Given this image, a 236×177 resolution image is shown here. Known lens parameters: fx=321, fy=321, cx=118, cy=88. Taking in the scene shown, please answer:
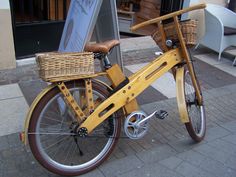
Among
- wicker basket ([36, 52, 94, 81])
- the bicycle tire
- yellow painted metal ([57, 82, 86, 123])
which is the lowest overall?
the bicycle tire

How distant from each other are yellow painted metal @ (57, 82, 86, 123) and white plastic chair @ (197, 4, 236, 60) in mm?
3864

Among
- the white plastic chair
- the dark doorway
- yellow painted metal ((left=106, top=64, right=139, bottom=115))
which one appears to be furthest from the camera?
the white plastic chair

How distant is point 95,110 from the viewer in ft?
8.92

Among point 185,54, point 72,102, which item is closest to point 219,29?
point 185,54

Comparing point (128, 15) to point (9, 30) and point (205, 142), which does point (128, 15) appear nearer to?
point (9, 30)

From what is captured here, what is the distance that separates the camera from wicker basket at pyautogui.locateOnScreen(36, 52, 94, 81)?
95.0 inches

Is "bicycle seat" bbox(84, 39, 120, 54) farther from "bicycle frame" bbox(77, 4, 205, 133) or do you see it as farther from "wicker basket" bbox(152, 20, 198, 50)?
"wicker basket" bbox(152, 20, 198, 50)

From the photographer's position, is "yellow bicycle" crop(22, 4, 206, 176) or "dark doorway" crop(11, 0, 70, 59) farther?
"dark doorway" crop(11, 0, 70, 59)

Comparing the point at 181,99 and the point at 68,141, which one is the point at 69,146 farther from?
the point at 181,99

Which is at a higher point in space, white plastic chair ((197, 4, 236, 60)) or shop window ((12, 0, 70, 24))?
shop window ((12, 0, 70, 24))

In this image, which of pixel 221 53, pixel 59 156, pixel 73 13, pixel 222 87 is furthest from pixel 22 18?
pixel 221 53

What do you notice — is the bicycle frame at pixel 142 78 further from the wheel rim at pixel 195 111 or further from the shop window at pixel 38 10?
the shop window at pixel 38 10

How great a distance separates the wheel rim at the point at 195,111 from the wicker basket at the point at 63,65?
1267mm

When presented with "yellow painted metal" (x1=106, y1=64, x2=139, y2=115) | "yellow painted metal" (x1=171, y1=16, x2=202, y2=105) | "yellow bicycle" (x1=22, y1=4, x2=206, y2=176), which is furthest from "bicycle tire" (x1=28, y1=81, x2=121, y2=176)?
"yellow painted metal" (x1=171, y1=16, x2=202, y2=105)
